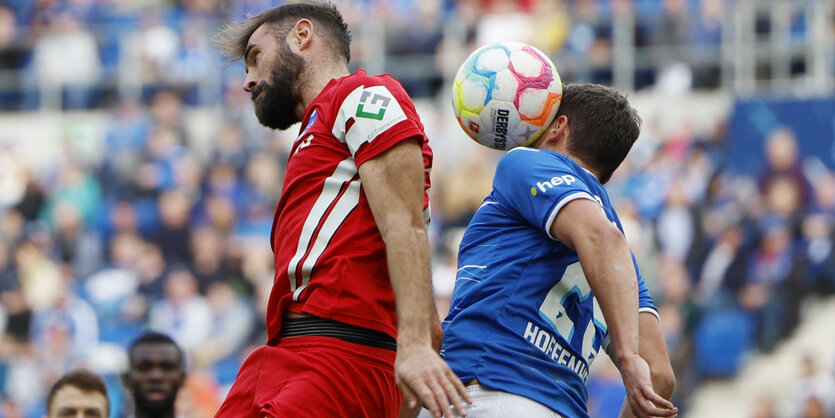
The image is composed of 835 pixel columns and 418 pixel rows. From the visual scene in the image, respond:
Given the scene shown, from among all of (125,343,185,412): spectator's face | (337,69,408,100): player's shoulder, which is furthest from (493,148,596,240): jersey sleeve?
(125,343,185,412): spectator's face

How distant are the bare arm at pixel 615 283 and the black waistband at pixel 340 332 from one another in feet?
2.26

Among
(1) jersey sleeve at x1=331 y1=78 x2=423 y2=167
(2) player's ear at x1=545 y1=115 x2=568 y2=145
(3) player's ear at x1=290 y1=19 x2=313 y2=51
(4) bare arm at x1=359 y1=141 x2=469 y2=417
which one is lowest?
(4) bare arm at x1=359 y1=141 x2=469 y2=417

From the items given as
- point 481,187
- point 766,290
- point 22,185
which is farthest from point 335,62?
point 22,185

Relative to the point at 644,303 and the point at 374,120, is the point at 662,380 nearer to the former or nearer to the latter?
the point at 644,303

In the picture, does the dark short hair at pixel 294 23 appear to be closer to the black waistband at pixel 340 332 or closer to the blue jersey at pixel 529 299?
the blue jersey at pixel 529 299

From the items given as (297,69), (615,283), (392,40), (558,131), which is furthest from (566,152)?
(392,40)

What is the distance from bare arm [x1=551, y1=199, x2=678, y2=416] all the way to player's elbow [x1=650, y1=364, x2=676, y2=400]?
0.67m

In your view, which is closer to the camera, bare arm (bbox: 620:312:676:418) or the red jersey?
the red jersey

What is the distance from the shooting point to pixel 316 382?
4.26m

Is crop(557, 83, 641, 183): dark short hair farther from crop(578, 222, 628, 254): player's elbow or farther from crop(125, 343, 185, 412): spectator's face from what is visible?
crop(125, 343, 185, 412): spectator's face

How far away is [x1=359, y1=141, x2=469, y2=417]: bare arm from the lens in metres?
3.89

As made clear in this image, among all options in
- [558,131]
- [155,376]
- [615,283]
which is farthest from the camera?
[155,376]

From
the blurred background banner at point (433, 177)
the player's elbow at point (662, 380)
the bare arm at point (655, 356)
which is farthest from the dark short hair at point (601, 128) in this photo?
the blurred background banner at point (433, 177)

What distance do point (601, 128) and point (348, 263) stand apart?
976mm
